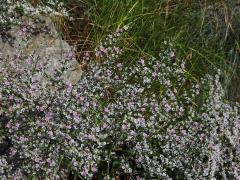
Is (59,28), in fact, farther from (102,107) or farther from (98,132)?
(98,132)

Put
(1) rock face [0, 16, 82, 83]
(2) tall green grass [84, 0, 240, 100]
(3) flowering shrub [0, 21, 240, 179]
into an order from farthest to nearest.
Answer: (2) tall green grass [84, 0, 240, 100] < (1) rock face [0, 16, 82, 83] < (3) flowering shrub [0, 21, 240, 179]

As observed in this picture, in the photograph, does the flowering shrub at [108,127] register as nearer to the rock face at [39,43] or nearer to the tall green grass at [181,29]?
the rock face at [39,43]

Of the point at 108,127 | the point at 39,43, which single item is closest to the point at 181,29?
the point at 39,43

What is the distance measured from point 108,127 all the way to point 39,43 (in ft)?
3.41

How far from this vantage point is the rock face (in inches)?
143

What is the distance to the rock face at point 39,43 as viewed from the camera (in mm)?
3621

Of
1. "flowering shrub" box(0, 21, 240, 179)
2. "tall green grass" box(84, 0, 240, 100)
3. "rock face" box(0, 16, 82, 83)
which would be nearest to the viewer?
"flowering shrub" box(0, 21, 240, 179)

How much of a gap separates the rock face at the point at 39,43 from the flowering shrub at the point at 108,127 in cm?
20

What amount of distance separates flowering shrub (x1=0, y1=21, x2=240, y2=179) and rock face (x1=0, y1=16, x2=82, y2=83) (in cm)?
20

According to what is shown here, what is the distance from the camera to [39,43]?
3.78m

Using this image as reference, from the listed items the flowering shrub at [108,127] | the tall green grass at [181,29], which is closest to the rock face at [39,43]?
the flowering shrub at [108,127]

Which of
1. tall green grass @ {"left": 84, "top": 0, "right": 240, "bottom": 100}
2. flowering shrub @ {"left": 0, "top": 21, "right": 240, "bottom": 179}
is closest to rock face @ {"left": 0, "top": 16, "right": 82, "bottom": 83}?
flowering shrub @ {"left": 0, "top": 21, "right": 240, "bottom": 179}

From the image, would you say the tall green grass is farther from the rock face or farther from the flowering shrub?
the flowering shrub

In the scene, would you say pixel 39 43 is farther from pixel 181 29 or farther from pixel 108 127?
pixel 181 29
